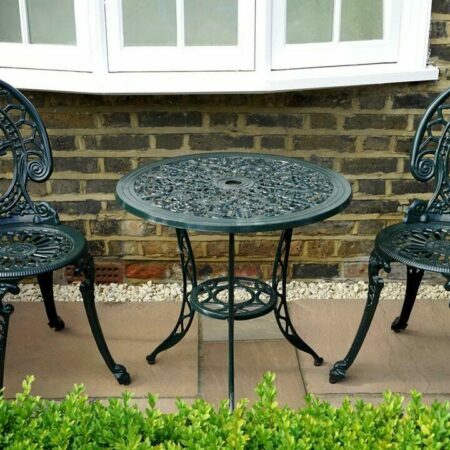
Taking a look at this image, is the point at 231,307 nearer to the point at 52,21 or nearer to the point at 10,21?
the point at 52,21

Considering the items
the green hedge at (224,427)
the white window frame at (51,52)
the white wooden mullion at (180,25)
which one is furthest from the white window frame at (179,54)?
the green hedge at (224,427)

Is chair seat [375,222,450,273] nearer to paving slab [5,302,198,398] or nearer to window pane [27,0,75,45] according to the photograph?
paving slab [5,302,198,398]

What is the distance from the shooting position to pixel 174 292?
12.3ft

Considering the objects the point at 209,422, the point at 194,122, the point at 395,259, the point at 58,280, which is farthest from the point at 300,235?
the point at 209,422

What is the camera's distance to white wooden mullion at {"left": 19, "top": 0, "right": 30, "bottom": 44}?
132 inches

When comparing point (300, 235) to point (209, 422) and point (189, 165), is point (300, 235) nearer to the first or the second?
point (189, 165)

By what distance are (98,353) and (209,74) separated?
1339 millimetres

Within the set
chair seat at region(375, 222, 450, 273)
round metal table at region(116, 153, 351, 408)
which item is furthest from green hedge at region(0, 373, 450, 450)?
chair seat at region(375, 222, 450, 273)

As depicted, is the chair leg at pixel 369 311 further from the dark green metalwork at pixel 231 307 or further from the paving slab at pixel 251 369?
the dark green metalwork at pixel 231 307

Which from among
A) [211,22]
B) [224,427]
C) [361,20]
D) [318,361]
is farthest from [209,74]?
[224,427]

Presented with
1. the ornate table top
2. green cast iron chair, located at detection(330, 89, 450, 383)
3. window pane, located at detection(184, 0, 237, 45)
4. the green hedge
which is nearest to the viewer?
the green hedge

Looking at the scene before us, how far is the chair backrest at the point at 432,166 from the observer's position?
3.02 m

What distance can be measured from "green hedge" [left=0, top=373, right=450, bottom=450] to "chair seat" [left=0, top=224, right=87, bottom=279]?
833mm

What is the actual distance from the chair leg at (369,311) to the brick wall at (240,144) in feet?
2.77
